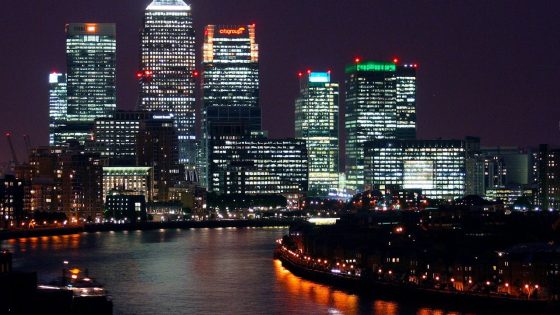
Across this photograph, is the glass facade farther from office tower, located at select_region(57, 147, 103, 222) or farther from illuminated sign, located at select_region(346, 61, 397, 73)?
office tower, located at select_region(57, 147, 103, 222)

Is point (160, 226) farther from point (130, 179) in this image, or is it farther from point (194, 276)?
point (194, 276)

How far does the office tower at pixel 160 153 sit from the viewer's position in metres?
133

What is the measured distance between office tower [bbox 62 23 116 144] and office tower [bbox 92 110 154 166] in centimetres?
960

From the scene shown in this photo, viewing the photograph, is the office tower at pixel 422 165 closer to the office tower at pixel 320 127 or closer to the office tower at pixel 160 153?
the office tower at pixel 320 127

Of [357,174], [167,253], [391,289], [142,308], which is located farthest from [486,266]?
[357,174]

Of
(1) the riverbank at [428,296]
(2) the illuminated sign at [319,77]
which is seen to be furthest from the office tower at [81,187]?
(1) the riverbank at [428,296]

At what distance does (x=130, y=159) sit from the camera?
140 metres

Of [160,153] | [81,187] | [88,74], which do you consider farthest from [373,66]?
[81,187]

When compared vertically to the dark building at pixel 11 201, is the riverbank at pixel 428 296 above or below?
below

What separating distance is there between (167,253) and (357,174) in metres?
80.1

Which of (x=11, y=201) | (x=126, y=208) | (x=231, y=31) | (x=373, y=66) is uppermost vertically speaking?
(x=231, y=31)

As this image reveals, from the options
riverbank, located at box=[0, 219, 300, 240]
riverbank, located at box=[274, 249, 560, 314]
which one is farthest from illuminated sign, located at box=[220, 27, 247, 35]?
riverbank, located at box=[274, 249, 560, 314]

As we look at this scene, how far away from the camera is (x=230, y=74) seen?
495ft

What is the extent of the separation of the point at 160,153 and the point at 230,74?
2031cm
